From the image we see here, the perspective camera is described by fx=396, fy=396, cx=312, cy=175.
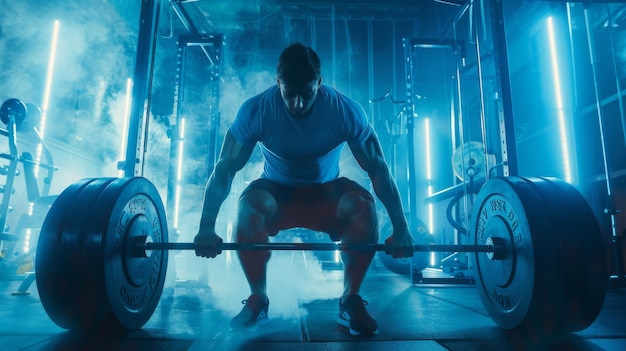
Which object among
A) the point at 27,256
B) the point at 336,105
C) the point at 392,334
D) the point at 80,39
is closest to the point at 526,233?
the point at 392,334

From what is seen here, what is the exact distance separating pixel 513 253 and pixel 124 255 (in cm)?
132

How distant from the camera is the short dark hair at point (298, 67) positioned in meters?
1.38

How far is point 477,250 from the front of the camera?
1398 millimetres

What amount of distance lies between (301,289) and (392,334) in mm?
1493

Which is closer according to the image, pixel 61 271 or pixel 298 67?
pixel 61 271

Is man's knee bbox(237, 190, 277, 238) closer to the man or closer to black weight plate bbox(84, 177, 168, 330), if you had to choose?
the man

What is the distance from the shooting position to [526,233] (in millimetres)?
1256

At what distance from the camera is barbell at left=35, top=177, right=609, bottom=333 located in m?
1.17

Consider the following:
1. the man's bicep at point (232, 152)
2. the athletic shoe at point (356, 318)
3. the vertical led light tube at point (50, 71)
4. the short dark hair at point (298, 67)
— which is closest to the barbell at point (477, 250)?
the athletic shoe at point (356, 318)

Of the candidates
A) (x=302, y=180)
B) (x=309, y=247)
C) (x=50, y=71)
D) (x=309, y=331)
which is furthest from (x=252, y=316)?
(x=50, y=71)

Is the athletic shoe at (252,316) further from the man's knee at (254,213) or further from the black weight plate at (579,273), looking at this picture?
the black weight plate at (579,273)

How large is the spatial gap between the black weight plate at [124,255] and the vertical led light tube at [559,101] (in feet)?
10.4

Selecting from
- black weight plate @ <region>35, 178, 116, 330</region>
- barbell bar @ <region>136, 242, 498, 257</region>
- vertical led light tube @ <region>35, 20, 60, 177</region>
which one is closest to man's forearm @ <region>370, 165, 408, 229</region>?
barbell bar @ <region>136, 242, 498, 257</region>

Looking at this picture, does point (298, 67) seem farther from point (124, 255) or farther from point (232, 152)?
point (124, 255)
